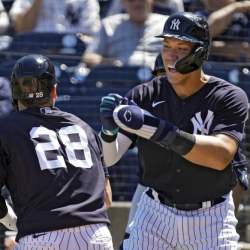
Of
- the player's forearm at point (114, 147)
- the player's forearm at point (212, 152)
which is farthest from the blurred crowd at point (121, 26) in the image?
the player's forearm at point (212, 152)

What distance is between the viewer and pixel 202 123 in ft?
13.9

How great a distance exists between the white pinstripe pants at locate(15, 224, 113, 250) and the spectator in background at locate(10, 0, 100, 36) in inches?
145

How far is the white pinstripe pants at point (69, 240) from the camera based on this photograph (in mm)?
3895

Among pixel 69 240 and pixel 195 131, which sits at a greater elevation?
pixel 195 131

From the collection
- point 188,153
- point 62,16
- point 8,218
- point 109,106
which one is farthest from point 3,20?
point 188,153

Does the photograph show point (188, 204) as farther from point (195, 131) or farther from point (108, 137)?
point (108, 137)

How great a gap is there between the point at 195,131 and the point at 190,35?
48cm

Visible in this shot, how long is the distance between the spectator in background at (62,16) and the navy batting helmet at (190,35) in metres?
3.18

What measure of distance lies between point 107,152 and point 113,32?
3.04m

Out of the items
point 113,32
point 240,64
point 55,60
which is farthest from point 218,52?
point 55,60

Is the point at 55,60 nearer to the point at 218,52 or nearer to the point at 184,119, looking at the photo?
the point at 218,52

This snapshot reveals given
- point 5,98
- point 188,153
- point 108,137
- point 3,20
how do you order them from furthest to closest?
point 3,20 < point 5,98 < point 108,137 < point 188,153

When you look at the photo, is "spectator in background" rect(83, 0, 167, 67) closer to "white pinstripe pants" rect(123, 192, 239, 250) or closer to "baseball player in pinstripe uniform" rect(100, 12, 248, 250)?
"baseball player in pinstripe uniform" rect(100, 12, 248, 250)

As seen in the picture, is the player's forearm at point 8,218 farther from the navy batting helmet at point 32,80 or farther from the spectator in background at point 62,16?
the spectator in background at point 62,16
